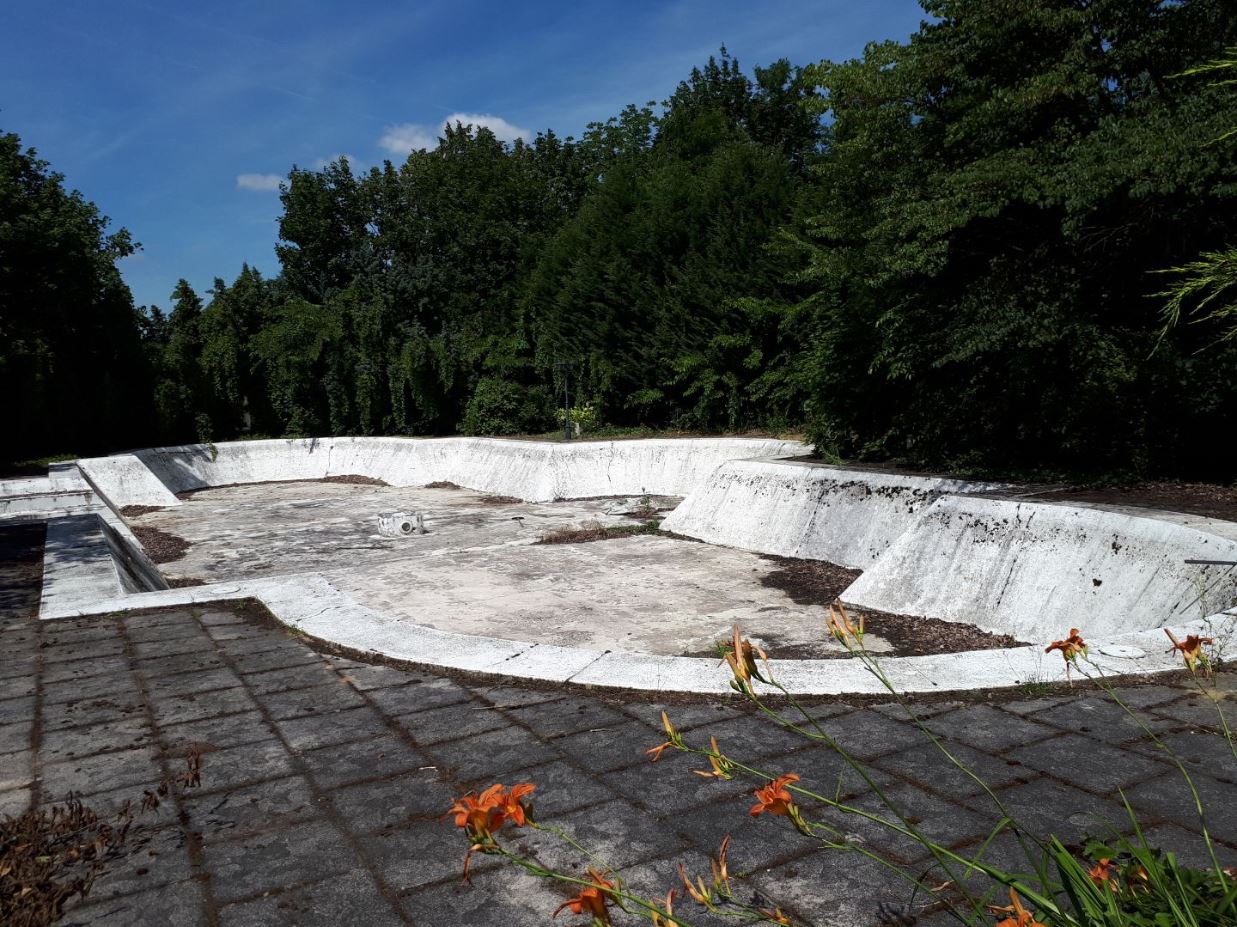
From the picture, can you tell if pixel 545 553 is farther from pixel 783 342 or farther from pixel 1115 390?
pixel 783 342

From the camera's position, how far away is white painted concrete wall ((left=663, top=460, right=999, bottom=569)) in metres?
9.56

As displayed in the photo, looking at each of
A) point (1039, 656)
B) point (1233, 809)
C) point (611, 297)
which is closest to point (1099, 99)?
point (1039, 656)

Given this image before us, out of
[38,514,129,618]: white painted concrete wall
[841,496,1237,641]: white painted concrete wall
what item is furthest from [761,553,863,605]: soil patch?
[38,514,129,618]: white painted concrete wall

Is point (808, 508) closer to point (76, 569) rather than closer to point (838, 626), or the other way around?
point (76, 569)

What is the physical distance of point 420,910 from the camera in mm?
2479

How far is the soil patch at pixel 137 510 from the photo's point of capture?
18.4 metres

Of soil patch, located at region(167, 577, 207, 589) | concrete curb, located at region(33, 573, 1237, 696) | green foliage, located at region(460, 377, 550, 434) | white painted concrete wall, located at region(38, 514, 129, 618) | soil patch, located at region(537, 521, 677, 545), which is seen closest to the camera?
concrete curb, located at region(33, 573, 1237, 696)

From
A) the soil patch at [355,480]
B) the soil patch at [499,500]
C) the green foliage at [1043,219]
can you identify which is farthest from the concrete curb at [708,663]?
the soil patch at [355,480]

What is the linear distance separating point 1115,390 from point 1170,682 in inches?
212

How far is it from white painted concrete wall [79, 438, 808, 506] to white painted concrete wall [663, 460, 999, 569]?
6.45ft

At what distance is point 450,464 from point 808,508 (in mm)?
12952

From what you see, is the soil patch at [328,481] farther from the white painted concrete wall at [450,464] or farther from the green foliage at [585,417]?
the green foliage at [585,417]

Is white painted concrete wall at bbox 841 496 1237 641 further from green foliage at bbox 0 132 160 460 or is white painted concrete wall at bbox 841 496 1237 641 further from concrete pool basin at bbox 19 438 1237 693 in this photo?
green foliage at bbox 0 132 160 460

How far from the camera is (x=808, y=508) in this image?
426 inches
